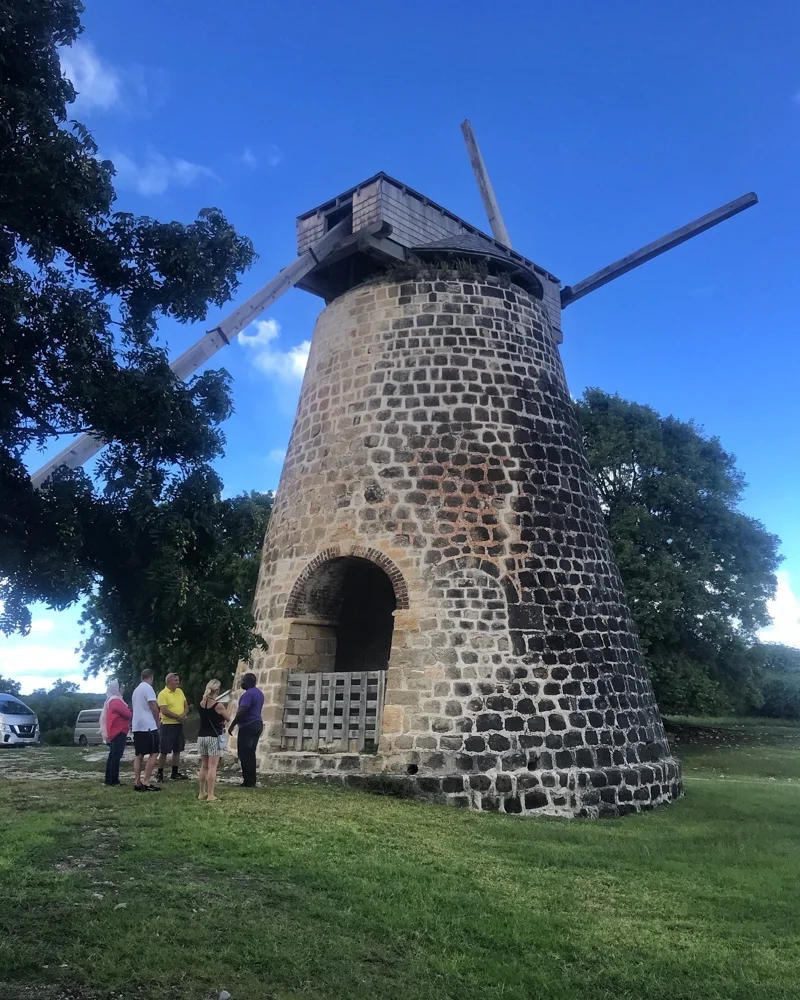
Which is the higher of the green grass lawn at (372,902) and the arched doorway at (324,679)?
the arched doorway at (324,679)

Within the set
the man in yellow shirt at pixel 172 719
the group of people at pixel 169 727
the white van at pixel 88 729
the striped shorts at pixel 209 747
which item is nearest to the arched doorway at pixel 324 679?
the group of people at pixel 169 727

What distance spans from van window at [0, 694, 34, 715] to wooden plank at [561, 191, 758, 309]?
18.4m

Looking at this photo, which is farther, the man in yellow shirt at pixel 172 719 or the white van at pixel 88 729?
the white van at pixel 88 729

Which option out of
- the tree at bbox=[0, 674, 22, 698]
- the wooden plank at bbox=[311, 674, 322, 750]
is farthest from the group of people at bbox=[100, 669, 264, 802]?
the tree at bbox=[0, 674, 22, 698]

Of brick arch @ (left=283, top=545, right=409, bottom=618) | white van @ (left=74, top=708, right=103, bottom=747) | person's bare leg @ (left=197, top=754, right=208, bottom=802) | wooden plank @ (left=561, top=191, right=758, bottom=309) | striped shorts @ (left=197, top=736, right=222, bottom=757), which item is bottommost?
white van @ (left=74, top=708, right=103, bottom=747)

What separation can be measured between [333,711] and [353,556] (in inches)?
87.2

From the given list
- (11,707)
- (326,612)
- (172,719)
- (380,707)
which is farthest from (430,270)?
(11,707)

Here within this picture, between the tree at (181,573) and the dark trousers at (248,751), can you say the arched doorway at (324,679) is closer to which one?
the dark trousers at (248,751)

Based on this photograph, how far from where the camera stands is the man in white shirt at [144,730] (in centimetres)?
901

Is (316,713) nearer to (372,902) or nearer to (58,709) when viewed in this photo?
(372,902)

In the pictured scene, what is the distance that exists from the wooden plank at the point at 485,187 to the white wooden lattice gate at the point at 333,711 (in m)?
10.9

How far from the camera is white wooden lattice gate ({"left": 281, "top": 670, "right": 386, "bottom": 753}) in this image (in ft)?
34.4

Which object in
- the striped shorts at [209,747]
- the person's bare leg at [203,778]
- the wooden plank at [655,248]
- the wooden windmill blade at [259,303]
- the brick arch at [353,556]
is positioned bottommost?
the person's bare leg at [203,778]

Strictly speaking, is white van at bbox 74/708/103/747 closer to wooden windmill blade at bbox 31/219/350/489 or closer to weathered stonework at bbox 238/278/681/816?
weathered stonework at bbox 238/278/681/816
